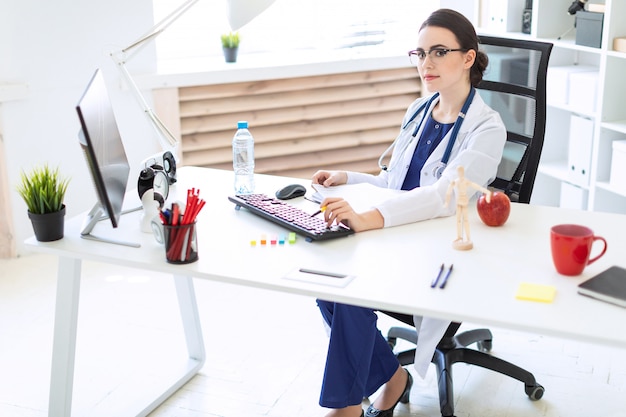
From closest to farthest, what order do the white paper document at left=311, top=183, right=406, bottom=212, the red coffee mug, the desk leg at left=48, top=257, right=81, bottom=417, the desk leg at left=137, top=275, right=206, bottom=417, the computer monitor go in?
the red coffee mug < the computer monitor < the desk leg at left=48, top=257, right=81, bottom=417 < the white paper document at left=311, top=183, right=406, bottom=212 < the desk leg at left=137, top=275, right=206, bottom=417

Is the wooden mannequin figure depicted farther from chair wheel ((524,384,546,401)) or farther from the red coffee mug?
chair wheel ((524,384,546,401))

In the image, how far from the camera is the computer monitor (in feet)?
6.18

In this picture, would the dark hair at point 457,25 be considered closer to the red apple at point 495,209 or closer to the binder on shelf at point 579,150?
the red apple at point 495,209

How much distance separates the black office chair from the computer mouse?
575 millimetres

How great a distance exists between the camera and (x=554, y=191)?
3965mm

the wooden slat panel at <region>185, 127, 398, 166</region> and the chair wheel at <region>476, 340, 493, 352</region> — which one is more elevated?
the wooden slat panel at <region>185, 127, 398, 166</region>

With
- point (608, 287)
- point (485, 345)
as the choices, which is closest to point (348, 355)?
point (608, 287)

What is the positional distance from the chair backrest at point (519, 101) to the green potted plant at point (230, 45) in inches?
68.8

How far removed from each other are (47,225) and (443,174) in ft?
3.37

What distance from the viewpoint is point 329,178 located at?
245cm

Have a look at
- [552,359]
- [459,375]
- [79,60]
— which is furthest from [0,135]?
[552,359]

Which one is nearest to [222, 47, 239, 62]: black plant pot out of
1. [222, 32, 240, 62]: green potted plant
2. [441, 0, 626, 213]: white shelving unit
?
[222, 32, 240, 62]: green potted plant

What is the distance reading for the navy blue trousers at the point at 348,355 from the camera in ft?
6.94

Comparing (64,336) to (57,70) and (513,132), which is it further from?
(57,70)
